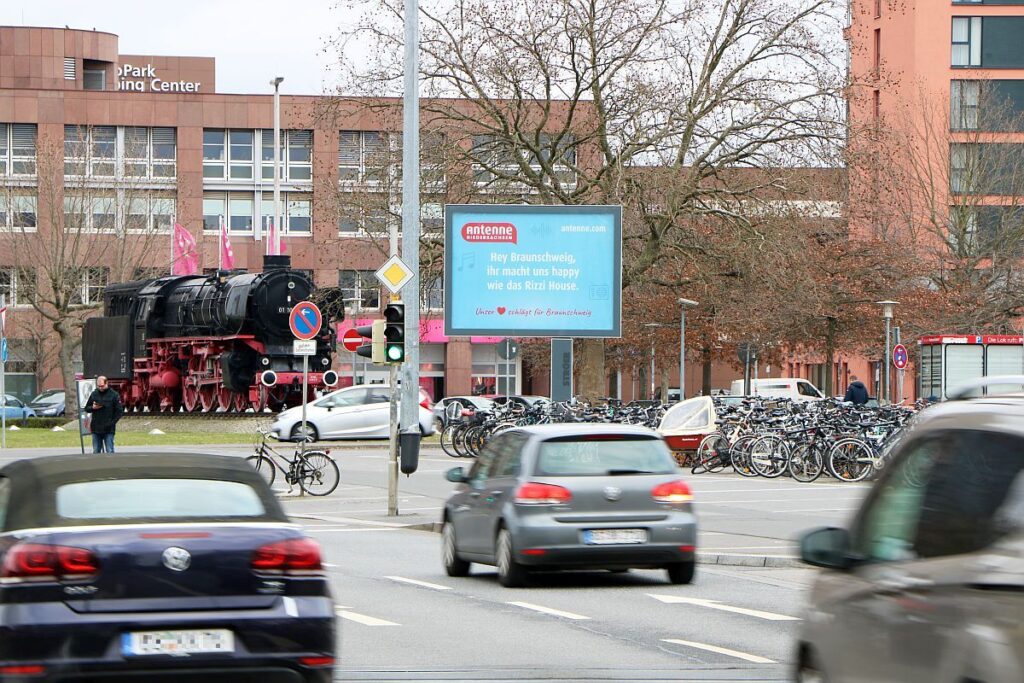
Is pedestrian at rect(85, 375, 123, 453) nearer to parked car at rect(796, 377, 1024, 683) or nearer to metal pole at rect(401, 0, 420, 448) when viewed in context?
metal pole at rect(401, 0, 420, 448)

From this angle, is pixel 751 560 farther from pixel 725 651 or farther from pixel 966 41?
pixel 966 41

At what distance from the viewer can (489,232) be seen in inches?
1309

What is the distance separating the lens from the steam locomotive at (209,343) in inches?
1834

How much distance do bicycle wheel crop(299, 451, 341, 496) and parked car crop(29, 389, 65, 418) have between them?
51.7 metres

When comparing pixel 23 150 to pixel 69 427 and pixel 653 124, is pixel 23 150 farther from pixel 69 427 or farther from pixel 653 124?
pixel 653 124

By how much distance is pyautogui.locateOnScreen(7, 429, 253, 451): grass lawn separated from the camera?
1655 inches

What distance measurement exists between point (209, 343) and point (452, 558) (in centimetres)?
3310

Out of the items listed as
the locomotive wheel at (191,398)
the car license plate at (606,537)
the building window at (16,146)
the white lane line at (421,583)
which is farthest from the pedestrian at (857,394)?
the building window at (16,146)

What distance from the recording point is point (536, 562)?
47.7ft

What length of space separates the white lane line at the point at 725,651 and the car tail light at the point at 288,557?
3487 mm

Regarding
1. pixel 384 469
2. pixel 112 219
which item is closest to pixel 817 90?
pixel 384 469

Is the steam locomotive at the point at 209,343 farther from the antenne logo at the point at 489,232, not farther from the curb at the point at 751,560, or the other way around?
the curb at the point at 751,560

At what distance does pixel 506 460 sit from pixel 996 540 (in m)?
10.5

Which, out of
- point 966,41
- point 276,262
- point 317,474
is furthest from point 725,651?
point 966,41
